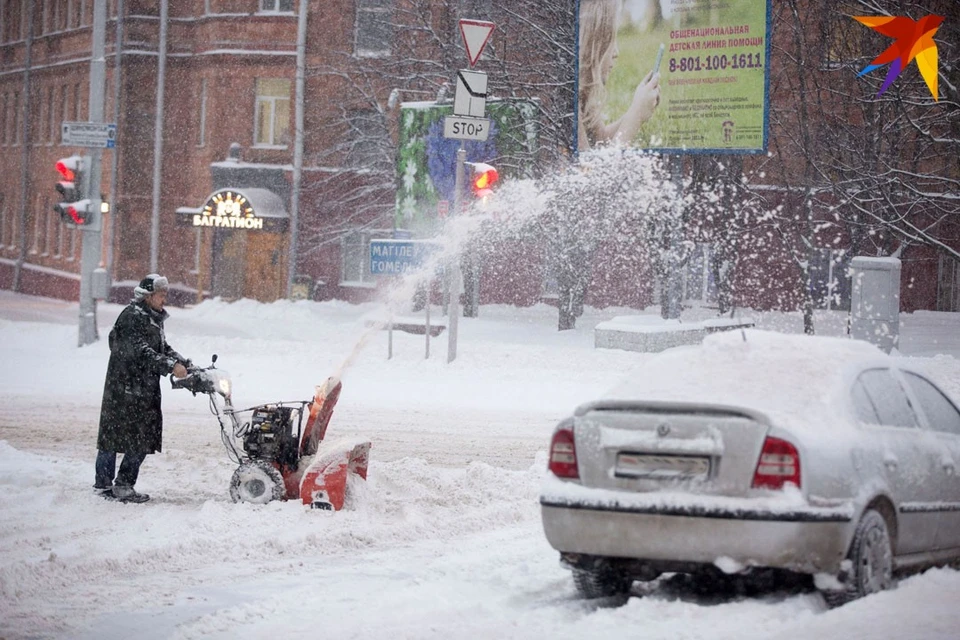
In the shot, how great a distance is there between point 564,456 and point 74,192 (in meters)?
16.8

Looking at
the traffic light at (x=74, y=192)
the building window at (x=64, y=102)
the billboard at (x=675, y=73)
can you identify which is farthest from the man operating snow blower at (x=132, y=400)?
the building window at (x=64, y=102)

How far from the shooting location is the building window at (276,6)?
38.6 meters

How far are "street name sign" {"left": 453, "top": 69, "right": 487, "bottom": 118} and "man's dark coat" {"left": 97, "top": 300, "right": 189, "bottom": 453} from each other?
920cm

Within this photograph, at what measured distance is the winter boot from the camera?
9.19m

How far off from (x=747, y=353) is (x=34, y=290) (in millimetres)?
43192

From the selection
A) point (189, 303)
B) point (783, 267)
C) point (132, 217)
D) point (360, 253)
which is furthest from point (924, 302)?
point (132, 217)

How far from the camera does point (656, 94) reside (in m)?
21.6

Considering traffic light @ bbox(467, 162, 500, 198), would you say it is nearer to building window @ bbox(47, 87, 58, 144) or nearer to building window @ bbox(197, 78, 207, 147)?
building window @ bbox(197, 78, 207, 147)

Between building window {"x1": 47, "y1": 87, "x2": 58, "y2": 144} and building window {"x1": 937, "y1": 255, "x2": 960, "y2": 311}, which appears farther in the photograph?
building window {"x1": 47, "y1": 87, "x2": 58, "y2": 144}

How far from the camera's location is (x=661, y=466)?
6.07 m

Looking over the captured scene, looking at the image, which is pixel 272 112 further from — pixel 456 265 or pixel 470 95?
pixel 470 95

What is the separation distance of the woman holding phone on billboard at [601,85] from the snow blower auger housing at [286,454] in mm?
13788

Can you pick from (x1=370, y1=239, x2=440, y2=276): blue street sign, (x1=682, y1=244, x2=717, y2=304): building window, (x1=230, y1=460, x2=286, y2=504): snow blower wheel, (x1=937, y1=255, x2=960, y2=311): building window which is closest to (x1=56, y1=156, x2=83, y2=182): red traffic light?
(x1=370, y1=239, x2=440, y2=276): blue street sign

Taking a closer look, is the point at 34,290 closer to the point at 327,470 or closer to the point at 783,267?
the point at 783,267
